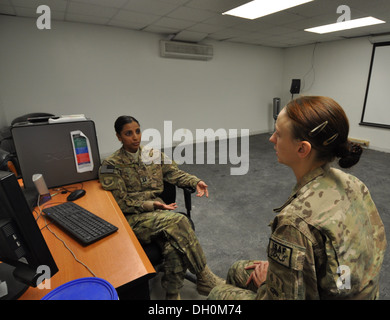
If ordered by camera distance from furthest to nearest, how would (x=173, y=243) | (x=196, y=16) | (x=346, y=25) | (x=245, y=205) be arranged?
1. (x=346, y=25)
2. (x=196, y=16)
3. (x=245, y=205)
4. (x=173, y=243)

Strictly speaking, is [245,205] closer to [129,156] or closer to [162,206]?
[162,206]

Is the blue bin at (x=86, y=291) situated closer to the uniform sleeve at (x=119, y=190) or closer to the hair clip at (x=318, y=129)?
the hair clip at (x=318, y=129)

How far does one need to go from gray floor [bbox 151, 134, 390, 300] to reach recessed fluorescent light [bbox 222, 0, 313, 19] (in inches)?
99.5

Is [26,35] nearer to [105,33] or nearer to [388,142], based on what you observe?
[105,33]

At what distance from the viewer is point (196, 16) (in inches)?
143

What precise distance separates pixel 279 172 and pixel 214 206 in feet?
5.60

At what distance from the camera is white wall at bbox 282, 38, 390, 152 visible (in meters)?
5.31

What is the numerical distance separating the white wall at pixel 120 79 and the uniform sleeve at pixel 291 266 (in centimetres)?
452

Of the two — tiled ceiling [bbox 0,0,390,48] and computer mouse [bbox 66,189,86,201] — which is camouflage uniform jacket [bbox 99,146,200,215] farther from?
tiled ceiling [bbox 0,0,390,48]

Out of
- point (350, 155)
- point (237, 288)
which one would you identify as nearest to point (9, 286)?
point (237, 288)

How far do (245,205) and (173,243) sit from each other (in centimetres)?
173

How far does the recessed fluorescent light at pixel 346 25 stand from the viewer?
401cm

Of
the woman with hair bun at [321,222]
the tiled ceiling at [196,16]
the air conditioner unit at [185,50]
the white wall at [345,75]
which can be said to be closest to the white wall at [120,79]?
the air conditioner unit at [185,50]

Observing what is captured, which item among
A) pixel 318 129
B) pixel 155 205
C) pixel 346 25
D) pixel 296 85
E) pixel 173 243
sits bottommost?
pixel 173 243
